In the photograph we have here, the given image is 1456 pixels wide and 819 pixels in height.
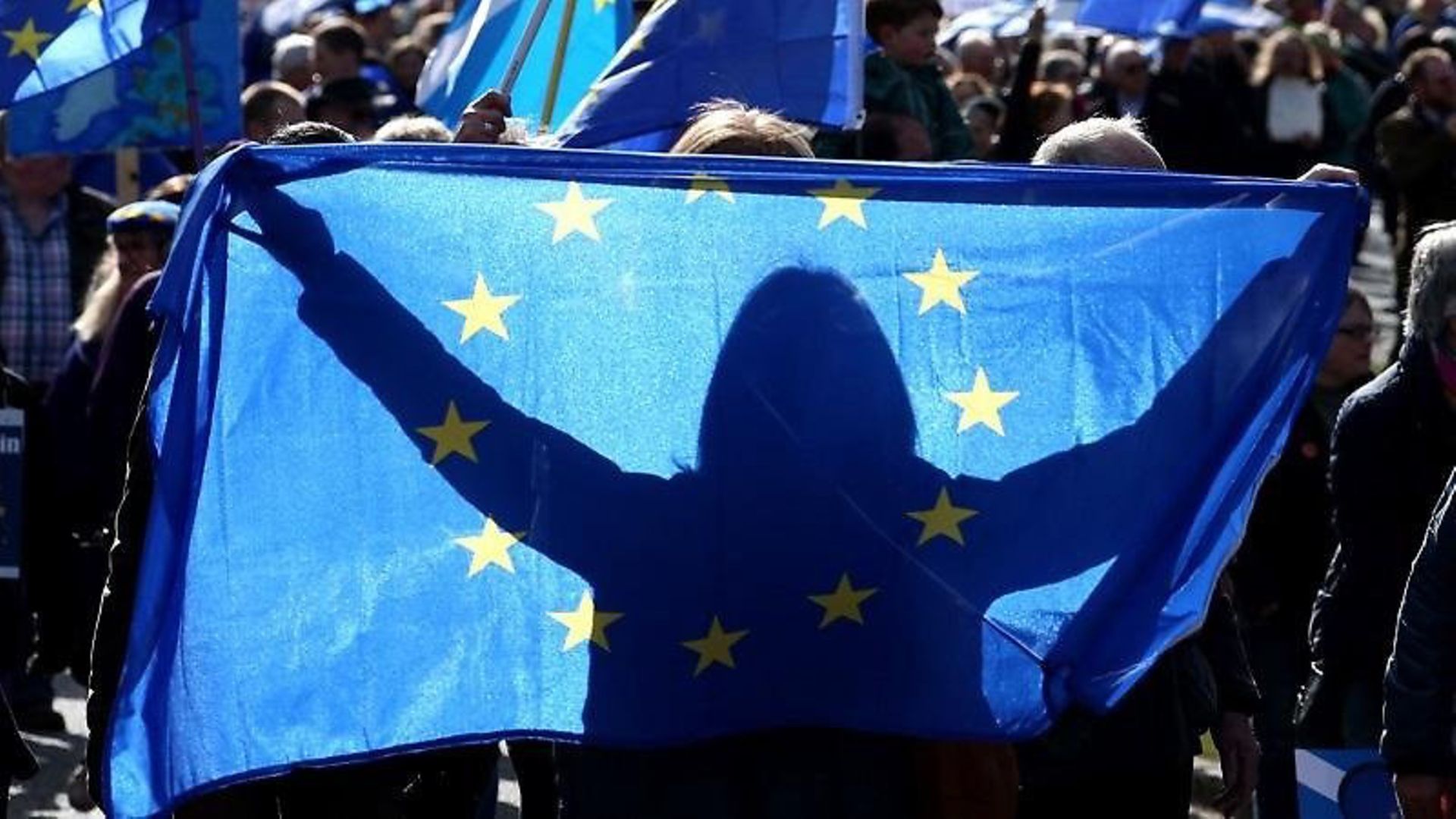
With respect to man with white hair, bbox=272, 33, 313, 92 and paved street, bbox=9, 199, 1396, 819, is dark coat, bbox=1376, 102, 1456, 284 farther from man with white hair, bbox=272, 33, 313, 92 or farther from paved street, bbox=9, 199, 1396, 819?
paved street, bbox=9, 199, 1396, 819

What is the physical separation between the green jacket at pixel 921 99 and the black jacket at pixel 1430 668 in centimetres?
490

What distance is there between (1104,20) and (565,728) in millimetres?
10380

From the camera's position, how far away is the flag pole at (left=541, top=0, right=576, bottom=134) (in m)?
8.23

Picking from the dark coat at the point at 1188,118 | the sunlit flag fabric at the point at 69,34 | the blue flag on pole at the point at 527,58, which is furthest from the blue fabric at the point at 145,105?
the dark coat at the point at 1188,118

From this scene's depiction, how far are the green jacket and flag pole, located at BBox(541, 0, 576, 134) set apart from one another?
1821mm

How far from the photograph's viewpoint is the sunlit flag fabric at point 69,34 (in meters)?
9.18

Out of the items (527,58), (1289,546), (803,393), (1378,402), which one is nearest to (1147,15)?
(527,58)

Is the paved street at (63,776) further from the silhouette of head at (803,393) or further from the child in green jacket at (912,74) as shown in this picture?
the silhouette of head at (803,393)

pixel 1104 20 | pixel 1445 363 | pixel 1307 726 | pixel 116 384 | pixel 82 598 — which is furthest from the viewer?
pixel 1104 20

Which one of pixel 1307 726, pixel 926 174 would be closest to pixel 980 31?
pixel 1307 726

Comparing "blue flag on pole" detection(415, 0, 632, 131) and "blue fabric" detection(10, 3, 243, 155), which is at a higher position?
"blue flag on pole" detection(415, 0, 632, 131)

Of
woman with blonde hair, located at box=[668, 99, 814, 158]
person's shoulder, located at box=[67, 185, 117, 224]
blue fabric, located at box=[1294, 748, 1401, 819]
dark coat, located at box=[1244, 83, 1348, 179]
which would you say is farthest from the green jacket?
dark coat, located at box=[1244, 83, 1348, 179]

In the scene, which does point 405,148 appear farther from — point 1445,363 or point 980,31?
point 980,31

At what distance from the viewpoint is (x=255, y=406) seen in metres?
4.95
